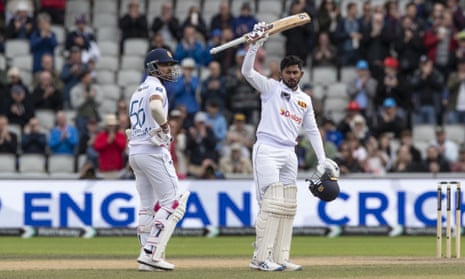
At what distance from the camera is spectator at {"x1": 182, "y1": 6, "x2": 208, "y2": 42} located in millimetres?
25812

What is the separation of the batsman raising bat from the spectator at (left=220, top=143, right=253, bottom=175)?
8.85 metres

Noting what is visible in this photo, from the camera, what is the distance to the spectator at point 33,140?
23.2m

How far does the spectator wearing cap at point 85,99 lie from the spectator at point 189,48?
1813 mm

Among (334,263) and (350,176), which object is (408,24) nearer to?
(350,176)

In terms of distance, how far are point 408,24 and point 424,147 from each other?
2.59 meters

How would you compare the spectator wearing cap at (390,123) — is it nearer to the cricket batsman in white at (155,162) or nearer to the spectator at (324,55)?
the spectator at (324,55)

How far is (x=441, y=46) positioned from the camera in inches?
1000

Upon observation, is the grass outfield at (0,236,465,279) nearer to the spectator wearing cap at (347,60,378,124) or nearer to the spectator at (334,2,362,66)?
the spectator wearing cap at (347,60,378,124)

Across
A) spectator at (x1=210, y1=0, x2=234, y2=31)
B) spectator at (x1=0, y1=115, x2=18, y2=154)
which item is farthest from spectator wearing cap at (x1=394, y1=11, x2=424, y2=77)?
spectator at (x1=0, y1=115, x2=18, y2=154)

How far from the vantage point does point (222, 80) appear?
24578mm

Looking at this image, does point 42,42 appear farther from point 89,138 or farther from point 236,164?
point 236,164

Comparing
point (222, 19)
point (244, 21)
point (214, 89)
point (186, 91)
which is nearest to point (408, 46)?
point (244, 21)

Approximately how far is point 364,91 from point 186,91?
3.49 meters

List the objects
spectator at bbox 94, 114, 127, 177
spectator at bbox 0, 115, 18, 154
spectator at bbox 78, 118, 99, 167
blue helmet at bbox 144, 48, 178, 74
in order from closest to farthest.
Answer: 1. blue helmet at bbox 144, 48, 178, 74
2. spectator at bbox 94, 114, 127, 177
3. spectator at bbox 0, 115, 18, 154
4. spectator at bbox 78, 118, 99, 167
